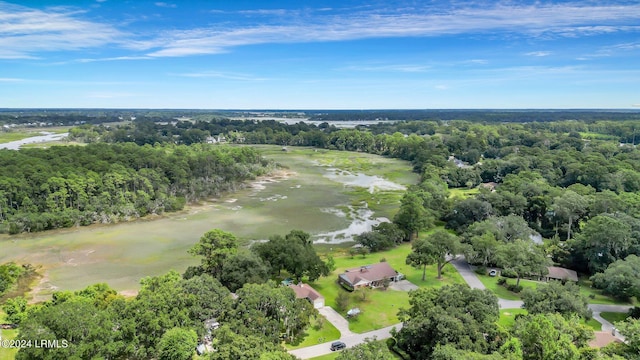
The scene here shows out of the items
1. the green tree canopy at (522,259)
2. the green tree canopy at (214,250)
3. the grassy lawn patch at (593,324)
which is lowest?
the grassy lawn patch at (593,324)

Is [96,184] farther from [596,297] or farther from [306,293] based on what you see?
[596,297]

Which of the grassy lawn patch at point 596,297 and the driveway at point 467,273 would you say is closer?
the grassy lawn patch at point 596,297

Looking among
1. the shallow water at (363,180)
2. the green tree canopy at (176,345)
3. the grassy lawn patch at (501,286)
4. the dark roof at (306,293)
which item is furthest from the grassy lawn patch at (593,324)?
the shallow water at (363,180)

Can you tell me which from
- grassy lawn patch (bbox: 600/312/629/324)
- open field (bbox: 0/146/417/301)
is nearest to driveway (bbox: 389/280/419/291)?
grassy lawn patch (bbox: 600/312/629/324)

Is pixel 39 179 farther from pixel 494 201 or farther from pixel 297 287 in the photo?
pixel 494 201

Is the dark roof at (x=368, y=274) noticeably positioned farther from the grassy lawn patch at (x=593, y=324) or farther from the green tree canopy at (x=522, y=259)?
the grassy lawn patch at (x=593, y=324)
